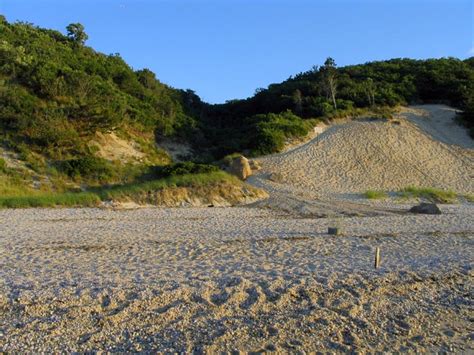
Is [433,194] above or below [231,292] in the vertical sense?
above

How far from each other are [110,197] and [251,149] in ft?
47.3

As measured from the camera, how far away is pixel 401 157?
28891mm

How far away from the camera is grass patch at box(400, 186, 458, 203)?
21.6 m

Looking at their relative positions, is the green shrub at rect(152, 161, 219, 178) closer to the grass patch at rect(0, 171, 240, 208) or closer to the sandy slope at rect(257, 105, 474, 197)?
the grass patch at rect(0, 171, 240, 208)

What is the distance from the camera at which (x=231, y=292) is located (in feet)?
19.7

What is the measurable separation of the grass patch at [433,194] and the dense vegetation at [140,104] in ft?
32.7

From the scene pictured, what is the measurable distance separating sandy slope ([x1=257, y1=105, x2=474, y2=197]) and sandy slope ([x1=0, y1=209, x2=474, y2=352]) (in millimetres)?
13648

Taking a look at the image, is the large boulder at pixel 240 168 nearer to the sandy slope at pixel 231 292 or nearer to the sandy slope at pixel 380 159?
the sandy slope at pixel 380 159

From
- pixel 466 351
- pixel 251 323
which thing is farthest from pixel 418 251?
pixel 251 323

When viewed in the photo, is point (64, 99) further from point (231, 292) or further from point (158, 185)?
point (231, 292)

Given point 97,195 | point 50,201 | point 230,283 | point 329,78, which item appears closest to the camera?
point 230,283

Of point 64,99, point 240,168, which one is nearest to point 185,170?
point 240,168

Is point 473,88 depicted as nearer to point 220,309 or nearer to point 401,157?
point 401,157

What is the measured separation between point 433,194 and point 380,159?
22.1ft
